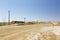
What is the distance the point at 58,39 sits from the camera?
674 inches

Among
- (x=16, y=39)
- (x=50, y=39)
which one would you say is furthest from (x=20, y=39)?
(x=50, y=39)

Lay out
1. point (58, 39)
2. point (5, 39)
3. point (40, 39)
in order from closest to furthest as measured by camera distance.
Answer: point (5, 39)
point (40, 39)
point (58, 39)

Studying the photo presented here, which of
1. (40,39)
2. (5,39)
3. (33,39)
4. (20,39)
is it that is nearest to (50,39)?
(40,39)

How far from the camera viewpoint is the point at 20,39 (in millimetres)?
14867

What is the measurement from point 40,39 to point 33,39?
118cm

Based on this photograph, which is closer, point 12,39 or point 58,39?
point 12,39

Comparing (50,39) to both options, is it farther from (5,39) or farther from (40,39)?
(5,39)

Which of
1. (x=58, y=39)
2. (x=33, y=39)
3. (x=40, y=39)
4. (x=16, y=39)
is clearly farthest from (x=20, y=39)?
(x=58, y=39)

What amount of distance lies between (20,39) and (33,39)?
149 cm

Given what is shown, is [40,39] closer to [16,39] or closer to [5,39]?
[16,39]

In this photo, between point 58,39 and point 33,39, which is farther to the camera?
point 58,39

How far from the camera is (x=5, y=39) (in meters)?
14.6

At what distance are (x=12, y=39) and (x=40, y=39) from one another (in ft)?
11.0

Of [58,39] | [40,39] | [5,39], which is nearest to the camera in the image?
[5,39]
